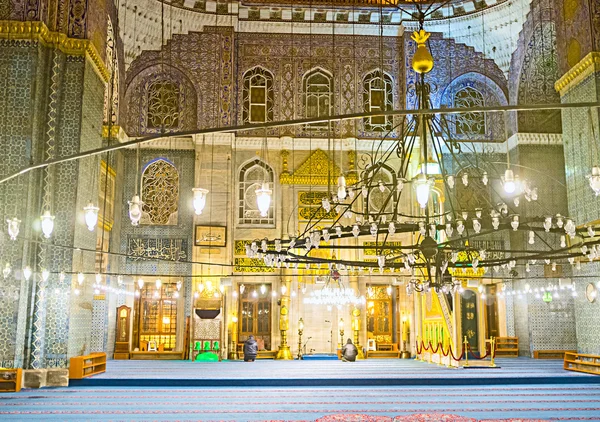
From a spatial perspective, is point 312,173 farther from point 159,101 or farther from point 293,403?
point 293,403

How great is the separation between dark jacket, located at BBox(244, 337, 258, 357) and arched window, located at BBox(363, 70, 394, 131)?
Answer: 18.8 feet

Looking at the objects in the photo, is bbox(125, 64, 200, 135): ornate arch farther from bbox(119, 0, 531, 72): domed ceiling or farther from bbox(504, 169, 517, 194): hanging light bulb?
bbox(504, 169, 517, 194): hanging light bulb

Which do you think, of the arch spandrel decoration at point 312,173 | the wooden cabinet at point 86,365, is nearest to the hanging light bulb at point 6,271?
the wooden cabinet at point 86,365

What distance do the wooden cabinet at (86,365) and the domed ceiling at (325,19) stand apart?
754 centimetres

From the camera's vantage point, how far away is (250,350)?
1362 centimetres

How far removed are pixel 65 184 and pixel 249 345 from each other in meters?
6.07

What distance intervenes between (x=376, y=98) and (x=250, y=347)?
6.67 m

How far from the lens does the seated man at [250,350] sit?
1360cm

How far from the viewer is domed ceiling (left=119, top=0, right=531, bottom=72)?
14.5m

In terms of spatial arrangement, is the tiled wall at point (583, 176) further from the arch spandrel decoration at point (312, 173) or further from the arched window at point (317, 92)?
the arched window at point (317, 92)

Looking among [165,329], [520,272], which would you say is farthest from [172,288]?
[520,272]

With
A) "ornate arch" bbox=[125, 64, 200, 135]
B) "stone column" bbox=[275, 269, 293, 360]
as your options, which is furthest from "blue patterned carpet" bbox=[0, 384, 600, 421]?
"ornate arch" bbox=[125, 64, 200, 135]

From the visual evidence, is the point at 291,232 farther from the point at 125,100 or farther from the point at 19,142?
the point at 19,142

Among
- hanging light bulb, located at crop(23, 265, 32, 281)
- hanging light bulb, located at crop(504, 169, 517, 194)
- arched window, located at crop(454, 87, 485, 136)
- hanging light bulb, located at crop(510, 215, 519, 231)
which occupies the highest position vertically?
arched window, located at crop(454, 87, 485, 136)
